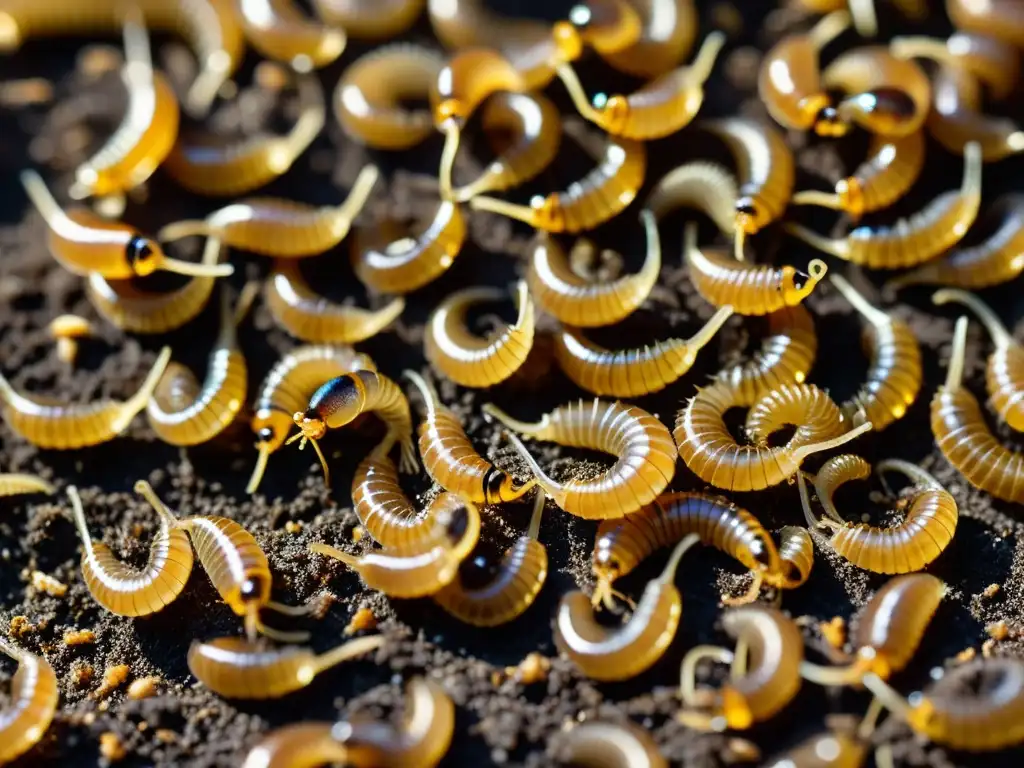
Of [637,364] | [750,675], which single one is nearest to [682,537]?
[750,675]

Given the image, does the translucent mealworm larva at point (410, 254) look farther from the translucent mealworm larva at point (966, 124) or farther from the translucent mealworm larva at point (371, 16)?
the translucent mealworm larva at point (966, 124)

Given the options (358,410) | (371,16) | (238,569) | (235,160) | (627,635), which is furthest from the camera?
(371,16)

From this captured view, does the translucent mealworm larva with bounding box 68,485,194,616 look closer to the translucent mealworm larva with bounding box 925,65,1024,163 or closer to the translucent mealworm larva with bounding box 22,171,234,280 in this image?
the translucent mealworm larva with bounding box 22,171,234,280

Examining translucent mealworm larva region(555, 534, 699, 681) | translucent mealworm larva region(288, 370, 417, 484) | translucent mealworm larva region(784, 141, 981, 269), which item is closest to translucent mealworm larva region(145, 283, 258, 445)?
translucent mealworm larva region(288, 370, 417, 484)

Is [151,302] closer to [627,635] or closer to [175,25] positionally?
[175,25]

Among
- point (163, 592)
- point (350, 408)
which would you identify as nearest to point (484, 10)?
point (350, 408)

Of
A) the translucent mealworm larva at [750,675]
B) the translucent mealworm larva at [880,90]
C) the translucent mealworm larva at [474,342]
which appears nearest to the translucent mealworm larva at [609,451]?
the translucent mealworm larva at [474,342]

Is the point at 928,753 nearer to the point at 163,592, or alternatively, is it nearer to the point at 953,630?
the point at 953,630
